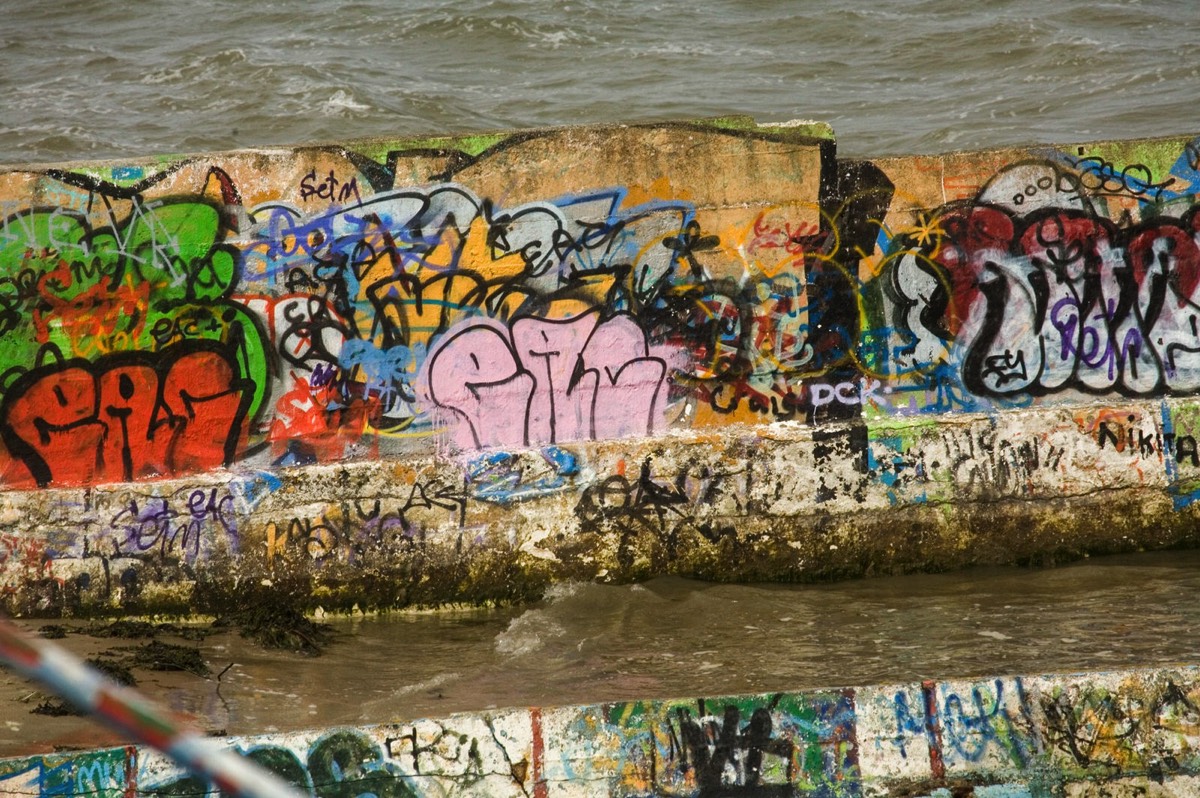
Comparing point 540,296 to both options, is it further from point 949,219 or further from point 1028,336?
point 1028,336

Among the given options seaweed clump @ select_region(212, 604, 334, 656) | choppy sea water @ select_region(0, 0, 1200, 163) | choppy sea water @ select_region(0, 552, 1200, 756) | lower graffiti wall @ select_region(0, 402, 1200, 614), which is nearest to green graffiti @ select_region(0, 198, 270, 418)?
lower graffiti wall @ select_region(0, 402, 1200, 614)

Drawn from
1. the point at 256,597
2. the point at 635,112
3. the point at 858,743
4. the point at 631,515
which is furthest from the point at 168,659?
the point at 635,112

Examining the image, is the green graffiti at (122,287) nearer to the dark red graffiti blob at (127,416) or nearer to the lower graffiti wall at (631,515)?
the dark red graffiti blob at (127,416)

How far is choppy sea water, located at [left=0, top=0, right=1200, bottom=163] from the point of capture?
15859 mm

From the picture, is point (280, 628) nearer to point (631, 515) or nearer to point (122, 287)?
point (631, 515)

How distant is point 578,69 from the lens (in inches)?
720

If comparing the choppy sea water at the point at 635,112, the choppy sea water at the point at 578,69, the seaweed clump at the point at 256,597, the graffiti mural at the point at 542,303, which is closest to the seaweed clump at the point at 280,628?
the seaweed clump at the point at 256,597

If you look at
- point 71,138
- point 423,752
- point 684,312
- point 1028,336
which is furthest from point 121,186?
point 71,138

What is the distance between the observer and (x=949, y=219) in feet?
25.0

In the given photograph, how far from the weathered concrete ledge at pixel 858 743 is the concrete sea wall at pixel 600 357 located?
2442 mm

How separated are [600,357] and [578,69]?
11.8 metres

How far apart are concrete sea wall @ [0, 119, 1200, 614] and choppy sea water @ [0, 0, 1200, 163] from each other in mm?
7571

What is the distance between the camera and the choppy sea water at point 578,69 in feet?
52.0

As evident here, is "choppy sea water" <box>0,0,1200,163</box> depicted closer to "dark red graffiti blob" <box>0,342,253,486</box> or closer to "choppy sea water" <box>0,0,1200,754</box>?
"choppy sea water" <box>0,0,1200,754</box>
